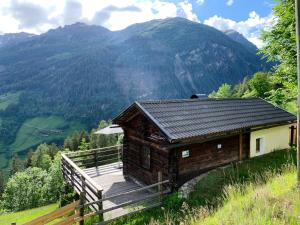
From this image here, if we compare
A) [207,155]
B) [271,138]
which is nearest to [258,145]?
[271,138]

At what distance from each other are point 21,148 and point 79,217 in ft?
558

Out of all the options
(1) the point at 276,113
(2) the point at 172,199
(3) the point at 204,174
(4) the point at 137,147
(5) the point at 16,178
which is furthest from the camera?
(5) the point at 16,178

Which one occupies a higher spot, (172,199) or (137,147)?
(137,147)

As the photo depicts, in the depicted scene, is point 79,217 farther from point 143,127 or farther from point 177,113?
point 177,113

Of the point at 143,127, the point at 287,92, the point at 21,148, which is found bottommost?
the point at 21,148

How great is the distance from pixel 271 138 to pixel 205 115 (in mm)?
6266

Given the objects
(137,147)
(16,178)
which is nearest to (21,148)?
(16,178)

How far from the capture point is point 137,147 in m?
18.1

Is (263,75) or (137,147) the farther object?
(263,75)

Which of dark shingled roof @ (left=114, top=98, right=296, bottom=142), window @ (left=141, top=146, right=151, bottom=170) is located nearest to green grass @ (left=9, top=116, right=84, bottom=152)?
dark shingled roof @ (left=114, top=98, right=296, bottom=142)

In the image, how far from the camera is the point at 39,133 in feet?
596

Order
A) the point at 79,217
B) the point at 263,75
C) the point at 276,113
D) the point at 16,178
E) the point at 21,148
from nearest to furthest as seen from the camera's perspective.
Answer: the point at 79,217, the point at 276,113, the point at 16,178, the point at 263,75, the point at 21,148

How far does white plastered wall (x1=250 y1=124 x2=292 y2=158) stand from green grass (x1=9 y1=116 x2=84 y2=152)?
16494 cm

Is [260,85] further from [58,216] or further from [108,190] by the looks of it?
[58,216]
